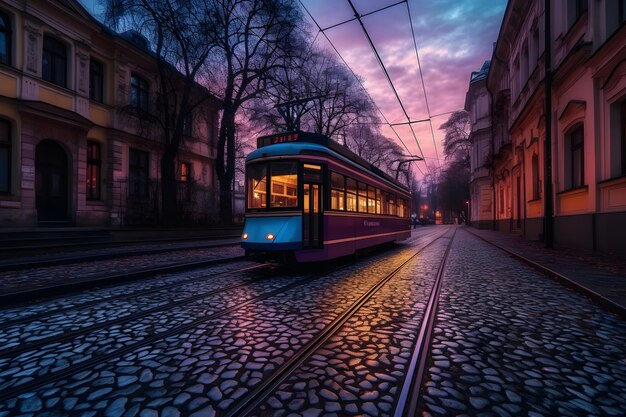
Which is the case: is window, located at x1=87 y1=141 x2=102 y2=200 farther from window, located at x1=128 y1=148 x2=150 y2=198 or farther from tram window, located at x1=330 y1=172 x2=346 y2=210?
tram window, located at x1=330 y1=172 x2=346 y2=210

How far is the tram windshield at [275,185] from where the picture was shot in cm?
811

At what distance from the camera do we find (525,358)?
318 cm

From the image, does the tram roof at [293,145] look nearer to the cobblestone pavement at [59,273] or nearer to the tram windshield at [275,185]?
the tram windshield at [275,185]

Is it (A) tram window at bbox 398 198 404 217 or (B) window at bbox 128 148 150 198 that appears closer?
(A) tram window at bbox 398 198 404 217

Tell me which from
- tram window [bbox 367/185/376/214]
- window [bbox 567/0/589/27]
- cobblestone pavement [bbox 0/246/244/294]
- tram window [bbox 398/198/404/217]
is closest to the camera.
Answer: cobblestone pavement [bbox 0/246/244/294]

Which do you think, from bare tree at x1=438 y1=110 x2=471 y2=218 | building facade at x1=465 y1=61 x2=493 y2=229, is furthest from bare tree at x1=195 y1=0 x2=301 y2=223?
bare tree at x1=438 y1=110 x2=471 y2=218

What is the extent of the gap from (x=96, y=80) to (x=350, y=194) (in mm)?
16901

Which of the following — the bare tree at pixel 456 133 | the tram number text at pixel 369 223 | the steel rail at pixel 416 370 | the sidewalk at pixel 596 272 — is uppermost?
the bare tree at pixel 456 133

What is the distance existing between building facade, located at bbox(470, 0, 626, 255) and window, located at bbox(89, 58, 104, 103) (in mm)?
21027

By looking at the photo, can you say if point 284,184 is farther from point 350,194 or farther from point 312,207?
point 350,194

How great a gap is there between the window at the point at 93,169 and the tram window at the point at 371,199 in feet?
49.0

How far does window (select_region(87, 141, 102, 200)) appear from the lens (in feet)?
59.4

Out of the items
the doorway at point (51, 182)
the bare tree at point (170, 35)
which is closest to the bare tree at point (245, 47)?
the bare tree at point (170, 35)

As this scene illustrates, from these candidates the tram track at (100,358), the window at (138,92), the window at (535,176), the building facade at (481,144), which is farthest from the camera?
the building facade at (481,144)
